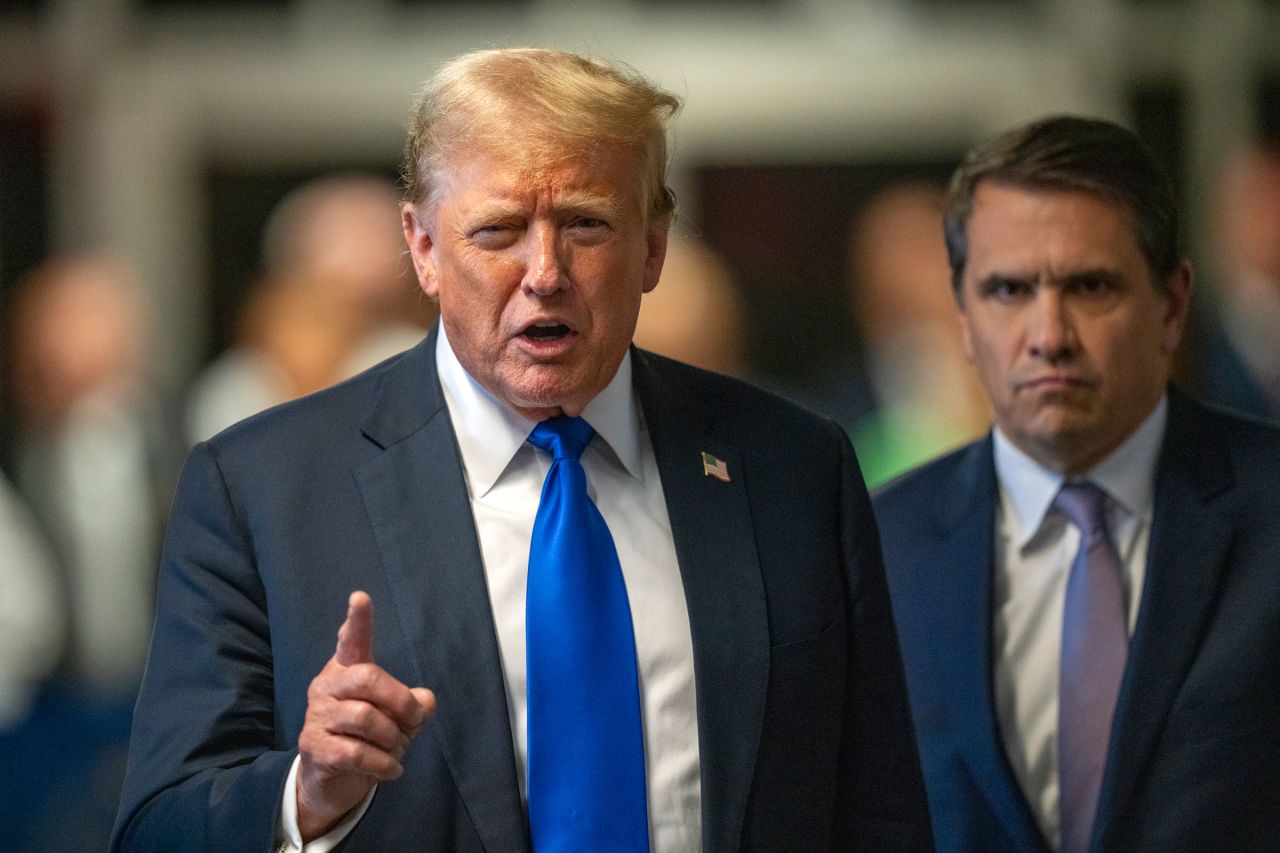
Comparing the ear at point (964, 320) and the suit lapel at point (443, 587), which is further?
the ear at point (964, 320)

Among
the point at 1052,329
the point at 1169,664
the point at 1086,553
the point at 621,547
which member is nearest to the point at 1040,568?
the point at 1086,553

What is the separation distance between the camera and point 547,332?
2.69m

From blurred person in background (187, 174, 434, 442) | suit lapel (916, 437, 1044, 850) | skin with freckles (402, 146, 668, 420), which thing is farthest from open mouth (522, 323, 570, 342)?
blurred person in background (187, 174, 434, 442)

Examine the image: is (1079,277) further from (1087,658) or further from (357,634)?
(357,634)

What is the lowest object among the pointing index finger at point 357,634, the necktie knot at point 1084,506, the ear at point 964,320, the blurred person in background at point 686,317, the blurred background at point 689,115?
the pointing index finger at point 357,634

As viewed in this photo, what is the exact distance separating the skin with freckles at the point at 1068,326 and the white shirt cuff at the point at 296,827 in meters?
1.50

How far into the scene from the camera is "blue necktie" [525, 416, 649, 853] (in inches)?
101

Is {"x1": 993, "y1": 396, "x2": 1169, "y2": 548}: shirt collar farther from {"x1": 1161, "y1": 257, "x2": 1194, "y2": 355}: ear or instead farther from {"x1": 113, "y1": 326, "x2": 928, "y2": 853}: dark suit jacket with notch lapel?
{"x1": 113, "y1": 326, "x2": 928, "y2": 853}: dark suit jacket with notch lapel

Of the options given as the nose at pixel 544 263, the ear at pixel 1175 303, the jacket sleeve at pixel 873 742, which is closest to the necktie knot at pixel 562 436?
the nose at pixel 544 263

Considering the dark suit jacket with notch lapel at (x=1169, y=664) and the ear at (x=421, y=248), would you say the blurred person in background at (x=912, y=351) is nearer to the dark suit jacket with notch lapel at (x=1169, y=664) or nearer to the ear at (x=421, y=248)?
the dark suit jacket with notch lapel at (x=1169, y=664)

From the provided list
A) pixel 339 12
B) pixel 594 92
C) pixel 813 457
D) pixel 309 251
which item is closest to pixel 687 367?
pixel 813 457

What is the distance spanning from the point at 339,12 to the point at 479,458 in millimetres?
7025

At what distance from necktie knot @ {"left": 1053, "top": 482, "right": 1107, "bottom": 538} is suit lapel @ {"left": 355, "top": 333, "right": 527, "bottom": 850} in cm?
124

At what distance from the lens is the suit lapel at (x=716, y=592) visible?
2629 mm
